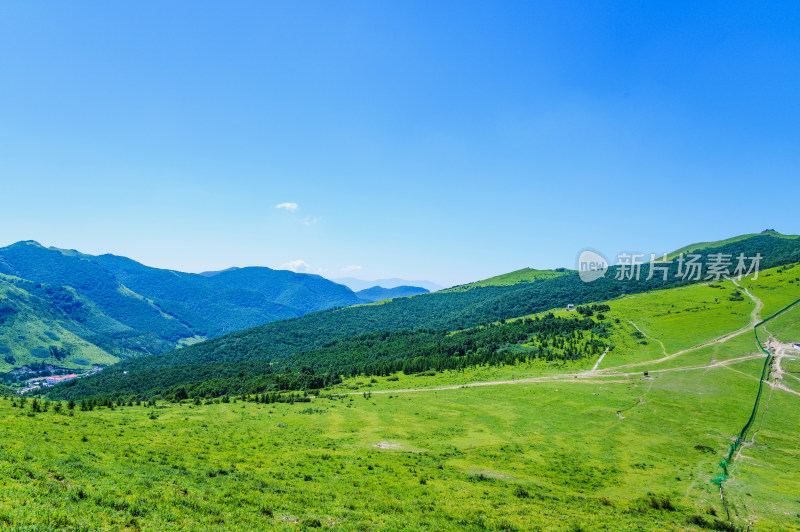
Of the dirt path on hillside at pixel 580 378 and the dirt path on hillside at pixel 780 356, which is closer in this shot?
the dirt path on hillside at pixel 780 356

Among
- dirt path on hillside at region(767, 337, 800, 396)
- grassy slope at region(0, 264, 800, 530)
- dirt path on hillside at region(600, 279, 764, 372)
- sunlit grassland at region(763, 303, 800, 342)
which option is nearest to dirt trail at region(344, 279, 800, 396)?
dirt path on hillside at region(600, 279, 764, 372)

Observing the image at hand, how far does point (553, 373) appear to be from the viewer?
10706cm

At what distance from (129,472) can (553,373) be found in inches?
4175

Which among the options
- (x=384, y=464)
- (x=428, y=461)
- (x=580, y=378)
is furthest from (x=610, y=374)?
(x=384, y=464)

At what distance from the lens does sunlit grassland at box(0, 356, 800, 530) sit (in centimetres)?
2191

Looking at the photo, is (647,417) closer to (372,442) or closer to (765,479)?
(765,479)

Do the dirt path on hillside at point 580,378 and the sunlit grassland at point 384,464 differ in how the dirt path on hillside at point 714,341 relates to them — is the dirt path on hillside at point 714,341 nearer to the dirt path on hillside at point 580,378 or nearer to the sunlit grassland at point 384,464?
the dirt path on hillside at point 580,378

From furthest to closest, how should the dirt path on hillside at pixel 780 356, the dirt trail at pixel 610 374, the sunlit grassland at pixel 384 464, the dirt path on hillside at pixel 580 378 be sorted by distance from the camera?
the dirt trail at pixel 610 374
the dirt path on hillside at pixel 580 378
the dirt path on hillside at pixel 780 356
the sunlit grassland at pixel 384 464

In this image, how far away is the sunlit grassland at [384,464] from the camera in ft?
71.9

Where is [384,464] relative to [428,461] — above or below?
above

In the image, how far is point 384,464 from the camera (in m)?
40.8

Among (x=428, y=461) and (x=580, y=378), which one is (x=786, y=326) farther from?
(x=428, y=461)

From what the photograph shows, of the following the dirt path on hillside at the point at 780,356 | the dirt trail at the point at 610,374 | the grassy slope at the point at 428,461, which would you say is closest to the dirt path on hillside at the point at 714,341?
the dirt trail at the point at 610,374

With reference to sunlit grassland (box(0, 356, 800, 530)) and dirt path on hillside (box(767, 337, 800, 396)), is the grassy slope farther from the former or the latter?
dirt path on hillside (box(767, 337, 800, 396))
